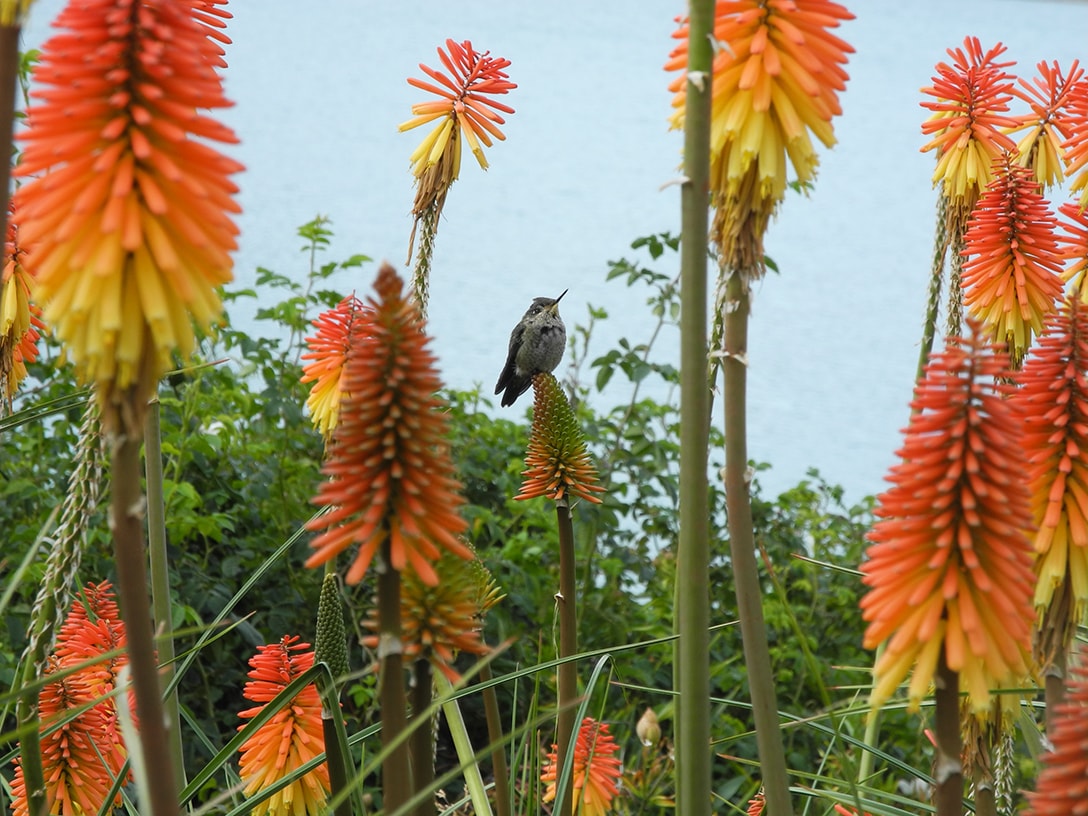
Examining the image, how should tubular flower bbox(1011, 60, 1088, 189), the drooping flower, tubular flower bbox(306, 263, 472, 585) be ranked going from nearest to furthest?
1. tubular flower bbox(306, 263, 472, 585)
2. the drooping flower
3. tubular flower bbox(1011, 60, 1088, 189)

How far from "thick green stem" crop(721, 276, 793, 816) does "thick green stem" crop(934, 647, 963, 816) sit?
0.25m

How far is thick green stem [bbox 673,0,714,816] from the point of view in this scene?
1565 mm

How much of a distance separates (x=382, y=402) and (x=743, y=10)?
859 millimetres

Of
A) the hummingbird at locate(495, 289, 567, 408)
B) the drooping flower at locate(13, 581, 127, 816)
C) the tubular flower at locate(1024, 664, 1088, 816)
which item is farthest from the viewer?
the hummingbird at locate(495, 289, 567, 408)

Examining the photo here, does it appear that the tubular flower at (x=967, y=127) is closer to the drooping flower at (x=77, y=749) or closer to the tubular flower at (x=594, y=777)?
the tubular flower at (x=594, y=777)

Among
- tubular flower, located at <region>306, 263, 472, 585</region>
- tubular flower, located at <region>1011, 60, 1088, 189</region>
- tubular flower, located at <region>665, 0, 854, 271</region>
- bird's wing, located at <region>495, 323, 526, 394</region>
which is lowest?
tubular flower, located at <region>306, 263, 472, 585</region>

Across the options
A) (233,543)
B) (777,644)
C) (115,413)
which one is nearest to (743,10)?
(115,413)

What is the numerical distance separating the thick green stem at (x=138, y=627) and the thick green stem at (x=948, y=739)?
89 cm

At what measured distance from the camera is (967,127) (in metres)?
A: 2.94

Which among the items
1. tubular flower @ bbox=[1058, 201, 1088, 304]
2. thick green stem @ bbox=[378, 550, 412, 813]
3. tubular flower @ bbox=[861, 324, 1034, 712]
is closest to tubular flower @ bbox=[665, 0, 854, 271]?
tubular flower @ bbox=[861, 324, 1034, 712]

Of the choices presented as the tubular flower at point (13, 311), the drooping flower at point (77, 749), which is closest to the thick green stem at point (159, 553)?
the drooping flower at point (77, 749)

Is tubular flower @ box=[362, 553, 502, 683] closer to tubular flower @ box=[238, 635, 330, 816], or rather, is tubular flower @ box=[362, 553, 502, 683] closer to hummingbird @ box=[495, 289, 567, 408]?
tubular flower @ box=[238, 635, 330, 816]

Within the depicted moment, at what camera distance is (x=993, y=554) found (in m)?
1.44

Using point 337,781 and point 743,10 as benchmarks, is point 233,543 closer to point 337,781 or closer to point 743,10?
point 337,781
